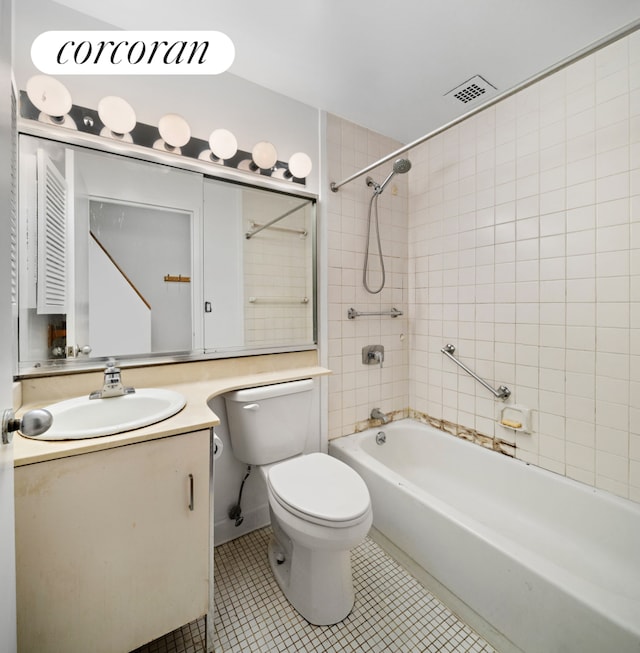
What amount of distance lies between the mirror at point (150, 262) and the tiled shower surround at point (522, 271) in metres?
0.32

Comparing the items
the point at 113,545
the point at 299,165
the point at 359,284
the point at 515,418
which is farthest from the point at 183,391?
the point at 515,418

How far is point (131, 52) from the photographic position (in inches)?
48.9

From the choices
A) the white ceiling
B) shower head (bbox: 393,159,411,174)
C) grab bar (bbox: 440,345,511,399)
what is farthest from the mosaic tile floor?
the white ceiling

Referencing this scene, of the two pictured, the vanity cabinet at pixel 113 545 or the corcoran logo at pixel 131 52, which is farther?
the corcoran logo at pixel 131 52

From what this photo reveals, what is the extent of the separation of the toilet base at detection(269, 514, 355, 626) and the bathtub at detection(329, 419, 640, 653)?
36 centimetres

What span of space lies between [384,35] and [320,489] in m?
1.89

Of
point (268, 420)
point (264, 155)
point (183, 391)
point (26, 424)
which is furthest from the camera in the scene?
point (264, 155)

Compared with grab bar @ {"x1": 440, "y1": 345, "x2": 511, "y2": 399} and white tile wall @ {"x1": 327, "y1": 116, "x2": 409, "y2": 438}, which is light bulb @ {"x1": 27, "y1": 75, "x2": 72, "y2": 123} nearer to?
white tile wall @ {"x1": 327, "y1": 116, "x2": 409, "y2": 438}

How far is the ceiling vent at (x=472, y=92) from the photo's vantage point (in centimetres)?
160

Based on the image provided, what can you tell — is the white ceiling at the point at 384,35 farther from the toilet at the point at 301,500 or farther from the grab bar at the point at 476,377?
the toilet at the point at 301,500

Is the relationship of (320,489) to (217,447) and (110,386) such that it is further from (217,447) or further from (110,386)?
(110,386)

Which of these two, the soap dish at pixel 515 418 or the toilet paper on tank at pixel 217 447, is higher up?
the toilet paper on tank at pixel 217 447

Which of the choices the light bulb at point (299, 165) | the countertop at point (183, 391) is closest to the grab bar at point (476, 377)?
the countertop at point (183, 391)

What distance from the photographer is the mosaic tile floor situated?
3.67 ft
